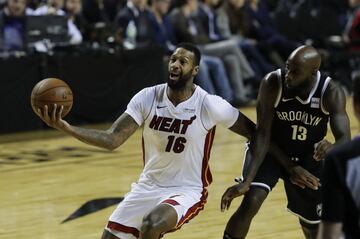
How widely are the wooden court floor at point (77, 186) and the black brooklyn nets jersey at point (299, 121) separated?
51.4 inches

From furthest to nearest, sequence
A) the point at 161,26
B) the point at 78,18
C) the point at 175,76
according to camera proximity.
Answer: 1. the point at 161,26
2. the point at 78,18
3. the point at 175,76

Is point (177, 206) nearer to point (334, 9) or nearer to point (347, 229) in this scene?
point (347, 229)

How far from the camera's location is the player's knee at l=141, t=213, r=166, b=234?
4938 mm

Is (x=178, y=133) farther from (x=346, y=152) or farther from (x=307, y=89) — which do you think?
(x=346, y=152)

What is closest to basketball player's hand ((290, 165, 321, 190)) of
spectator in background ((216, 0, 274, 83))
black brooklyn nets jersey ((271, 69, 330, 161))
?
black brooklyn nets jersey ((271, 69, 330, 161))

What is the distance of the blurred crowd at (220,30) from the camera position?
1321 cm

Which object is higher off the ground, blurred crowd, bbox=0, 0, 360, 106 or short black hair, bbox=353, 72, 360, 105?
short black hair, bbox=353, 72, 360, 105

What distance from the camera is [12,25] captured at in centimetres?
1243

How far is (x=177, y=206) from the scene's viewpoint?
5.14 metres

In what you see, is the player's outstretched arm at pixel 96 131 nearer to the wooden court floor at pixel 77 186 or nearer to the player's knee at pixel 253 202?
the player's knee at pixel 253 202

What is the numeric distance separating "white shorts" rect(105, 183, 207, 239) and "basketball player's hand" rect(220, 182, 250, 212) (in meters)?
0.20

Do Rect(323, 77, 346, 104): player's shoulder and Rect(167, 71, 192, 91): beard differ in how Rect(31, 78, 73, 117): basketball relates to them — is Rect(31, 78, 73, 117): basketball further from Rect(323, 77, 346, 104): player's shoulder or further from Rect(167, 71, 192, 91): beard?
Rect(323, 77, 346, 104): player's shoulder

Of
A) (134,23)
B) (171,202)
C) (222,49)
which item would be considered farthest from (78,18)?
(171,202)

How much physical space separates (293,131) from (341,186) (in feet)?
8.02
